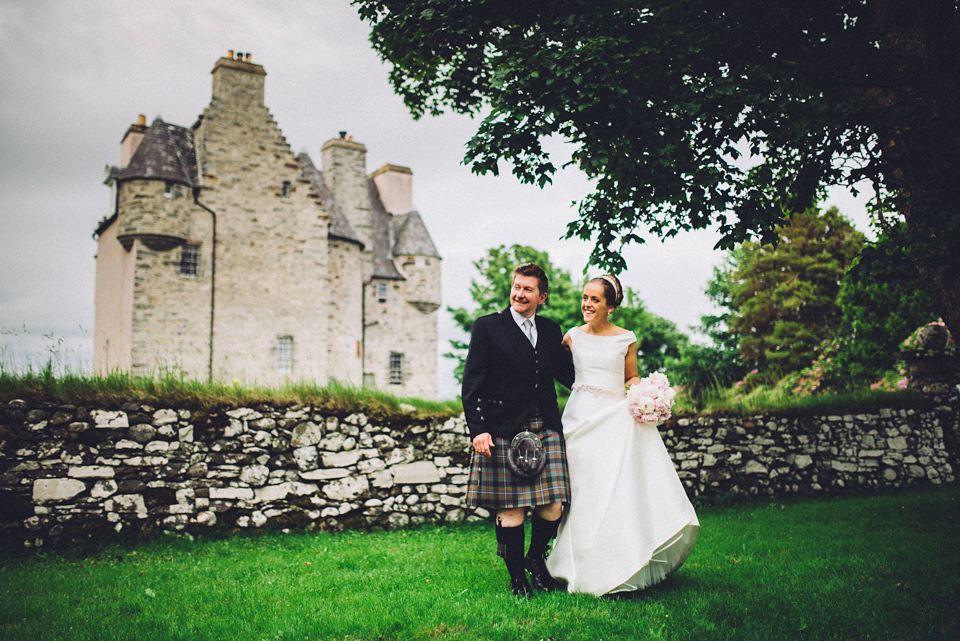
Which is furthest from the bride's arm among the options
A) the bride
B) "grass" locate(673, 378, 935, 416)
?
"grass" locate(673, 378, 935, 416)

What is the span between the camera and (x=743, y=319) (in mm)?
32281

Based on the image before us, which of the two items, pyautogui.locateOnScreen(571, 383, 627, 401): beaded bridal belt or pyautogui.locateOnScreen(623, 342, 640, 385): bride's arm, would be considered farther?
pyautogui.locateOnScreen(623, 342, 640, 385): bride's arm

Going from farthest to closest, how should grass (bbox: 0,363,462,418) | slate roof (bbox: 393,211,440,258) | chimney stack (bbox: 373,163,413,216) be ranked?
chimney stack (bbox: 373,163,413,216), slate roof (bbox: 393,211,440,258), grass (bbox: 0,363,462,418)

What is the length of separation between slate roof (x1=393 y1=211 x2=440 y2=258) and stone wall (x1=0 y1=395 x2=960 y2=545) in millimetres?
24835

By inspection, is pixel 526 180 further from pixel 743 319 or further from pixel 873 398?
pixel 743 319

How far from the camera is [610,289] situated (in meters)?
5.00

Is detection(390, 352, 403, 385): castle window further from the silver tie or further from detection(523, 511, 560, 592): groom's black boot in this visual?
the silver tie

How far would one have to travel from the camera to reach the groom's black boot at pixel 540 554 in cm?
472

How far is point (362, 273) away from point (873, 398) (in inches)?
978

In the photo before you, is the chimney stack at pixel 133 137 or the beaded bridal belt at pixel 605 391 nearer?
the beaded bridal belt at pixel 605 391

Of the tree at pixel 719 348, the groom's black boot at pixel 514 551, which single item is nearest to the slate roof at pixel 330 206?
the tree at pixel 719 348

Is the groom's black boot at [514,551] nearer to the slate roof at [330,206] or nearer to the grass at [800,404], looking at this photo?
the grass at [800,404]

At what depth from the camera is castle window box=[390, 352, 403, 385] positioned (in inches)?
1278

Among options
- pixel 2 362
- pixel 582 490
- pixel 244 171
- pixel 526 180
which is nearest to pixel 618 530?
pixel 582 490
